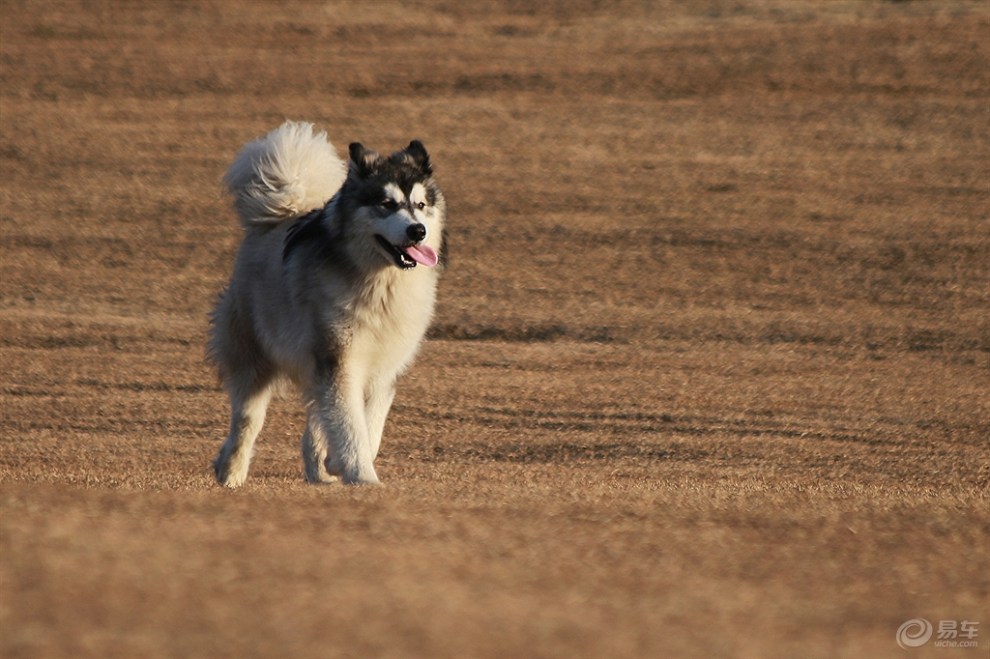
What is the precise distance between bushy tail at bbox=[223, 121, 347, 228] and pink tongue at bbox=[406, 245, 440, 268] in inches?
54.7

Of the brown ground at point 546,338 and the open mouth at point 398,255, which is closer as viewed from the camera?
the brown ground at point 546,338

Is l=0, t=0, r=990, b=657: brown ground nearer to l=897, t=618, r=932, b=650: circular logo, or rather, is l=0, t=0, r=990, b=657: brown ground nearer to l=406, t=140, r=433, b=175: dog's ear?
l=897, t=618, r=932, b=650: circular logo

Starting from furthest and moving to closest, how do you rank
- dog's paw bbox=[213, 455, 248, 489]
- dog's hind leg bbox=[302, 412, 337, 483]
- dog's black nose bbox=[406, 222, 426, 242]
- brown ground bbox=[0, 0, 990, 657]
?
dog's paw bbox=[213, 455, 248, 489] → dog's hind leg bbox=[302, 412, 337, 483] → dog's black nose bbox=[406, 222, 426, 242] → brown ground bbox=[0, 0, 990, 657]

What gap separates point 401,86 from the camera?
90.8 ft

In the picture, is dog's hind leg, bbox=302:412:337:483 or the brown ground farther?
dog's hind leg, bbox=302:412:337:483

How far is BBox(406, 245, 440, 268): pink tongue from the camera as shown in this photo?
8.91 m

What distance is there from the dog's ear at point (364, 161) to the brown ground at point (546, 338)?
1.91m

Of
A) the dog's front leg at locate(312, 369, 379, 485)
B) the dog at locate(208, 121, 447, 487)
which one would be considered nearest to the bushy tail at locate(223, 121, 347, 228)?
the dog at locate(208, 121, 447, 487)

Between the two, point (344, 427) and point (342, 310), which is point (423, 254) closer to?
point (342, 310)

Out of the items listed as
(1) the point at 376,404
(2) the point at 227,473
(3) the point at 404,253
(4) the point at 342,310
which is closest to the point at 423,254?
(3) the point at 404,253

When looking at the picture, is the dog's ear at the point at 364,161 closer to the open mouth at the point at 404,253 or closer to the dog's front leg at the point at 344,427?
the open mouth at the point at 404,253

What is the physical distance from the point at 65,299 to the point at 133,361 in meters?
3.23

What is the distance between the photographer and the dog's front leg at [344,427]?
333 inches

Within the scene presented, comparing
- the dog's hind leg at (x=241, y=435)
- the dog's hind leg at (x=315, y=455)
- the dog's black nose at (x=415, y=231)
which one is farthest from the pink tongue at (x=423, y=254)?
the dog's hind leg at (x=241, y=435)
